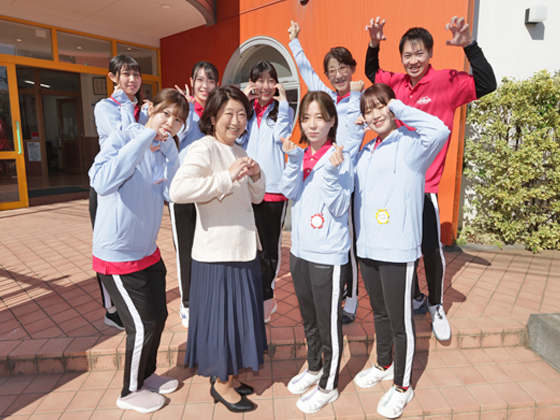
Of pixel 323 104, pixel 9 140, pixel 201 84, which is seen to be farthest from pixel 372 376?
pixel 9 140

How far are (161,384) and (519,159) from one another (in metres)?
4.98

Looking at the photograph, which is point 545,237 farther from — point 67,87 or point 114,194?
point 67,87

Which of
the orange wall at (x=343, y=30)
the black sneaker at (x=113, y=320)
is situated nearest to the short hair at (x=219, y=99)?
the black sneaker at (x=113, y=320)

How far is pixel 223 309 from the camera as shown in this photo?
196 cm

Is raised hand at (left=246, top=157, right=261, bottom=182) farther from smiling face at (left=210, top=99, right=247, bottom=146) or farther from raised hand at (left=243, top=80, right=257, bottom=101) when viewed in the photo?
raised hand at (left=243, top=80, right=257, bottom=101)

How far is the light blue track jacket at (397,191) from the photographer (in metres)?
1.90

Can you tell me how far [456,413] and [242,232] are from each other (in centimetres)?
173

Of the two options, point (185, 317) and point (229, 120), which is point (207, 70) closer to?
point (229, 120)

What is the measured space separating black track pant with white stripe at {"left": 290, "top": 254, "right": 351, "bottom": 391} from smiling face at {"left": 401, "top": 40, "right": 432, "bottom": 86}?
152cm

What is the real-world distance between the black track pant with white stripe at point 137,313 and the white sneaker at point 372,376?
1.35 m

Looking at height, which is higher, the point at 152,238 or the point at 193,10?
the point at 193,10

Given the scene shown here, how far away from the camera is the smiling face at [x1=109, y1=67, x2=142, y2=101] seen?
279cm

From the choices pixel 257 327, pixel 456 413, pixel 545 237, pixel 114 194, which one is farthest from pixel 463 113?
pixel 114 194

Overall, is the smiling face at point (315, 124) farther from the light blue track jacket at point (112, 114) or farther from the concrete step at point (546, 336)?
the concrete step at point (546, 336)
